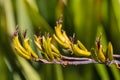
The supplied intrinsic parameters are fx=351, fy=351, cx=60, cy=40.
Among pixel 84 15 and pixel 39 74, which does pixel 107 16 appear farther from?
pixel 39 74

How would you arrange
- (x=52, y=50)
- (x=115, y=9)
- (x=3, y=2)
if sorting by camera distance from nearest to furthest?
(x=52, y=50)
(x=115, y=9)
(x=3, y=2)

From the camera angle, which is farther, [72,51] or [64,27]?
[64,27]

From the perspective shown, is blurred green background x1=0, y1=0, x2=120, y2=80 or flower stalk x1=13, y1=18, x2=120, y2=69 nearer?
flower stalk x1=13, y1=18, x2=120, y2=69

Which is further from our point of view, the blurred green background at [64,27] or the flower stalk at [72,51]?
the blurred green background at [64,27]

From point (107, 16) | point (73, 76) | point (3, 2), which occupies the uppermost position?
point (3, 2)

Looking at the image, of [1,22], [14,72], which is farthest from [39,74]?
[1,22]

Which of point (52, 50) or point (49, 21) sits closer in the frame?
point (52, 50)

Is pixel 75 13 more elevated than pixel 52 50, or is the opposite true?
pixel 75 13

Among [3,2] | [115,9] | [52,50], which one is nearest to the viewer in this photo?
[52,50]
